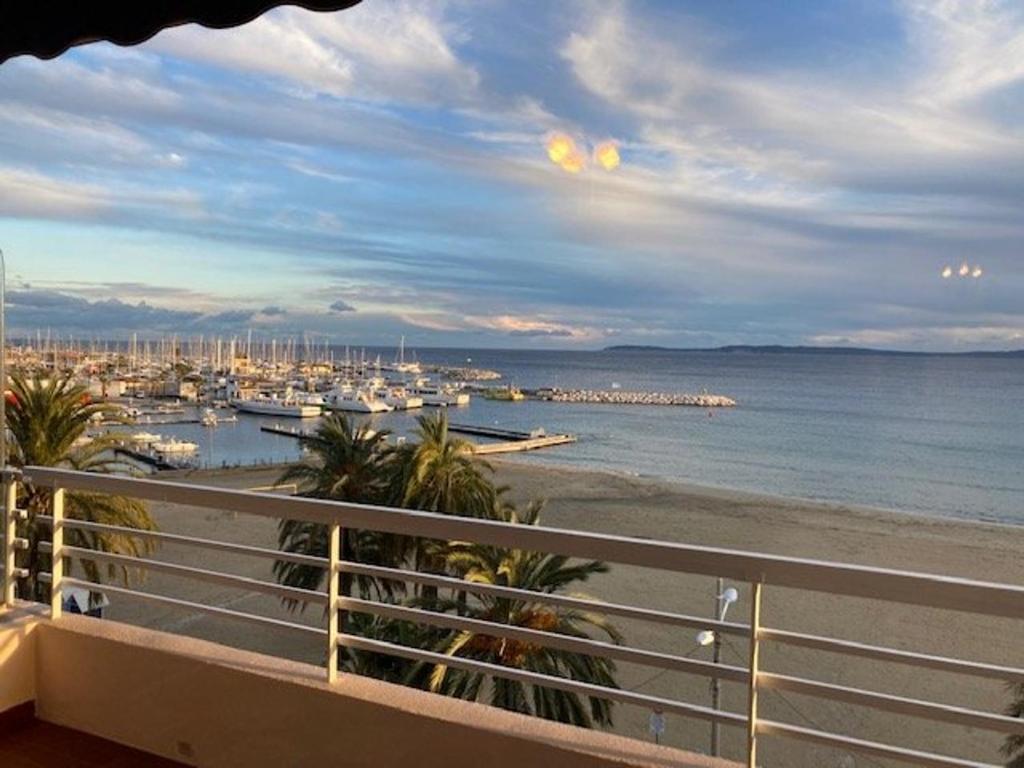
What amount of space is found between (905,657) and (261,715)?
5.86 feet

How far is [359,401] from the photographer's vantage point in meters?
52.3

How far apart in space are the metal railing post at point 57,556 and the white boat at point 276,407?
51.6m

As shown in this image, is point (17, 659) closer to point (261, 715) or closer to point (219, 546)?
point (219, 546)

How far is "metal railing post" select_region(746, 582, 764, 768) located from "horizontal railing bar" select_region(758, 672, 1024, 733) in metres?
0.02

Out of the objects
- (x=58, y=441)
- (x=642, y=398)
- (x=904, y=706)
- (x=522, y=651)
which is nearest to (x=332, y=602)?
(x=904, y=706)

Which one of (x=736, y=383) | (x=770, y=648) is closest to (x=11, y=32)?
(x=770, y=648)

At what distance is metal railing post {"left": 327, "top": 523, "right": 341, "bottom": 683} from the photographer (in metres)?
2.27

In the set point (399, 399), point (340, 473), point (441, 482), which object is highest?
point (340, 473)

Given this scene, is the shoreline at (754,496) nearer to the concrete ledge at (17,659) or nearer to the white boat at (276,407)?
the white boat at (276,407)

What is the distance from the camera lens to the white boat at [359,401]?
4881 centimetres

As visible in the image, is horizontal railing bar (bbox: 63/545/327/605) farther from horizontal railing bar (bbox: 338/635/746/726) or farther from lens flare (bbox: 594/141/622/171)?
lens flare (bbox: 594/141/622/171)

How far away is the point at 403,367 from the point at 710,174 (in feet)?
229

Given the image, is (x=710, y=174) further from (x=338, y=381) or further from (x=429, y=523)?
(x=338, y=381)

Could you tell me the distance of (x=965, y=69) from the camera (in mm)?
6379
